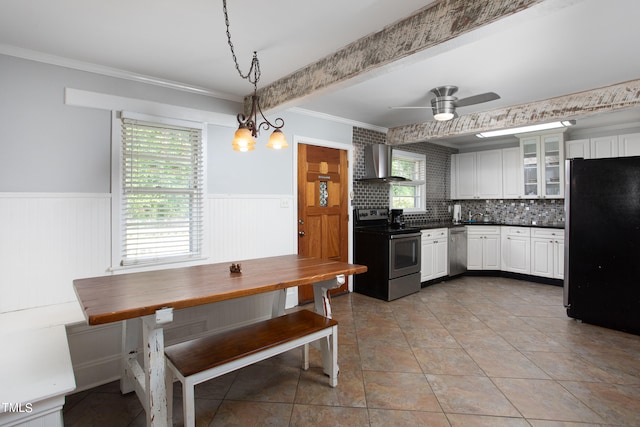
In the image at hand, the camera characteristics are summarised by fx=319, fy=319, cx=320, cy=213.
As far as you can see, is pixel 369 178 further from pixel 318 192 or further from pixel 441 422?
pixel 441 422

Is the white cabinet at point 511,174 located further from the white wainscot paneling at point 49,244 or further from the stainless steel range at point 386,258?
the white wainscot paneling at point 49,244

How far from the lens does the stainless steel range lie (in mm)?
4156

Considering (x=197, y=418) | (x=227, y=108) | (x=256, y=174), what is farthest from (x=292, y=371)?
(x=227, y=108)

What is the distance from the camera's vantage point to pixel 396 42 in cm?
205

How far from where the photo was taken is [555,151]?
5035 millimetres

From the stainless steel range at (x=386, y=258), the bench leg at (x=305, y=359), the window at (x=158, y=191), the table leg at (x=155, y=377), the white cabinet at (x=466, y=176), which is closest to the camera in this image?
the table leg at (x=155, y=377)

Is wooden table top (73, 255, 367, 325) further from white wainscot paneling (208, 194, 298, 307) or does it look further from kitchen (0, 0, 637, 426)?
white wainscot paneling (208, 194, 298, 307)

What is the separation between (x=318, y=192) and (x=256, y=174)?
955 millimetres

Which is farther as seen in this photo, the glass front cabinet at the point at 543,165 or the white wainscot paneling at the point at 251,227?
the glass front cabinet at the point at 543,165

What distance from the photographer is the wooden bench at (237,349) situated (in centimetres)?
165

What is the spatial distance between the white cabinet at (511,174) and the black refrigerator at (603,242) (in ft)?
6.78

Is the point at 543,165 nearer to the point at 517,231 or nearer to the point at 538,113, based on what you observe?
the point at 517,231

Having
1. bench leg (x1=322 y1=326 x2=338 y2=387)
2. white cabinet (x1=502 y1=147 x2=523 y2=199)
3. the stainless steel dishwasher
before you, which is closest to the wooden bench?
bench leg (x1=322 y1=326 x2=338 y2=387)

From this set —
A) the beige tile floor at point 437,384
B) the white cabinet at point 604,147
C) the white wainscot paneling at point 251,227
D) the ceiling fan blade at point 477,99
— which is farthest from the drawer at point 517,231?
the white wainscot paneling at point 251,227
